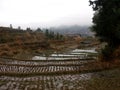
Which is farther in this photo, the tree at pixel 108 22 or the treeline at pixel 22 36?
the treeline at pixel 22 36

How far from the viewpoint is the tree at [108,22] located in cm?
2255

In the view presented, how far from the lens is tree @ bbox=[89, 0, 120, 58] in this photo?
22548 mm

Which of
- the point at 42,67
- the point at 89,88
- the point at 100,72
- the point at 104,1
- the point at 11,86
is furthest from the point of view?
the point at 104,1

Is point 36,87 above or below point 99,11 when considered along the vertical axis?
below

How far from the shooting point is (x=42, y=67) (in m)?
21.9

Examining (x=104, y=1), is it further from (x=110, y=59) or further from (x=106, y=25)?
(x=110, y=59)

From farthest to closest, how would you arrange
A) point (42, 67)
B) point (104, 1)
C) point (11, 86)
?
point (104, 1), point (42, 67), point (11, 86)

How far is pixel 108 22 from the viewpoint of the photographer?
23.1 meters

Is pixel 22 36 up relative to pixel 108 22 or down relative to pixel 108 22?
down

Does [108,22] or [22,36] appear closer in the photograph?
[108,22]

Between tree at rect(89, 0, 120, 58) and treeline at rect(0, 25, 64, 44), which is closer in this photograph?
tree at rect(89, 0, 120, 58)

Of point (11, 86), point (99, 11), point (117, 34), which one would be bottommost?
point (11, 86)

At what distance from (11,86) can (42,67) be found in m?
7.99

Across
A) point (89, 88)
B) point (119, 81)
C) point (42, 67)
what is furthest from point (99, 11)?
point (89, 88)
